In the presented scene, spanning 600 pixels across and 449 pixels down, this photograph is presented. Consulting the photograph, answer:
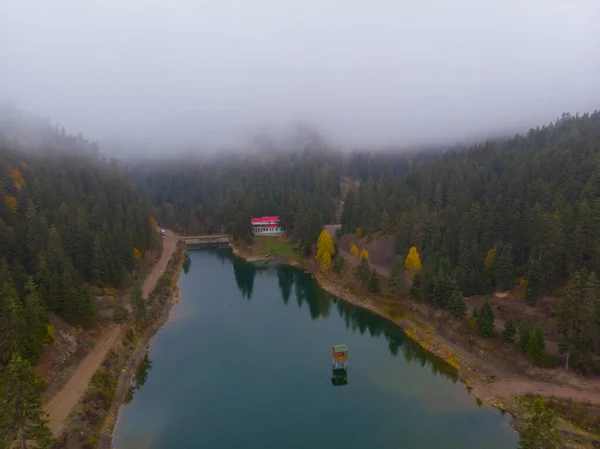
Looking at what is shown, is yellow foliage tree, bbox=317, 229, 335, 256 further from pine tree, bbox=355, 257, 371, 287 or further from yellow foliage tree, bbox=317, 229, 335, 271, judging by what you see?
pine tree, bbox=355, 257, 371, 287

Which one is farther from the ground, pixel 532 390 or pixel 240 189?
pixel 240 189

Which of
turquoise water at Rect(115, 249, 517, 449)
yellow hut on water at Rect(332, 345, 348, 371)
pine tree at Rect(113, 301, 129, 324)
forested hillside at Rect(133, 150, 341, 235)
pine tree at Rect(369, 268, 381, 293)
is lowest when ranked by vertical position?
turquoise water at Rect(115, 249, 517, 449)

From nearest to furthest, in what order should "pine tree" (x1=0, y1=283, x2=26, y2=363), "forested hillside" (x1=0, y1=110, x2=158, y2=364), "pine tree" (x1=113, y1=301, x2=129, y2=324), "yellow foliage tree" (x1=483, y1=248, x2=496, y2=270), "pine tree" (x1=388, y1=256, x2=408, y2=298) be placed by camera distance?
1. "pine tree" (x1=0, y1=283, x2=26, y2=363)
2. "forested hillside" (x1=0, y1=110, x2=158, y2=364)
3. "pine tree" (x1=113, y1=301, x2=129, y2=324)
4. "yellow foliage tree" (x1=483, y1=248, x2=496, y2=270)
5. "pine tree" (x1=388, y1=256, x2=408, y2=298)

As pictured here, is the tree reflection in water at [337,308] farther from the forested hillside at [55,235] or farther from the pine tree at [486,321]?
the forested hillside at [55,235]

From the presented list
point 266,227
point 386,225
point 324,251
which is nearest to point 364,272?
point 324,251

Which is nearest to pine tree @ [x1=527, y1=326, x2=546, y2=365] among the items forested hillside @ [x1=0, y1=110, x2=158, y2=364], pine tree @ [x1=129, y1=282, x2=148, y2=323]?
pine tree @ [x1=129, y1=282, x2=148, y2=323]

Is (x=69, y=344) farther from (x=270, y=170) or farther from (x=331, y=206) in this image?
(x=270, y=170)

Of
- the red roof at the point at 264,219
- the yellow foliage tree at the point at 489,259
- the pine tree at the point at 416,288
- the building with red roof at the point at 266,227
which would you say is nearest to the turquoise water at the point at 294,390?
the pine tree at the point at 416,288

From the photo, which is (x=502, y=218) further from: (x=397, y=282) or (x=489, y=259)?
(x=397, y=282)
